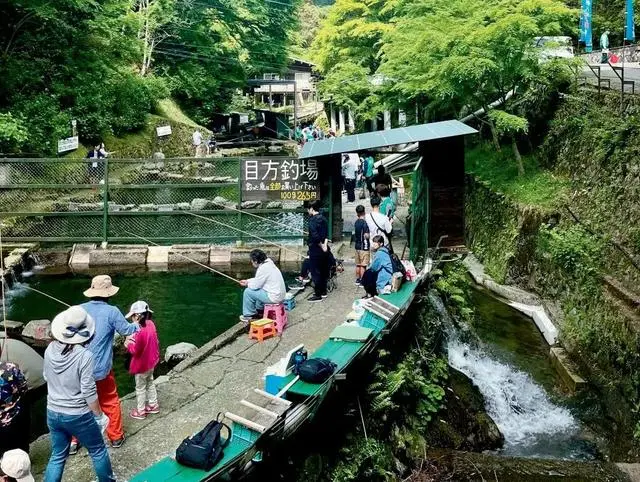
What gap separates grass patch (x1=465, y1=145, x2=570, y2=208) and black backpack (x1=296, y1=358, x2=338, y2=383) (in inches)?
466

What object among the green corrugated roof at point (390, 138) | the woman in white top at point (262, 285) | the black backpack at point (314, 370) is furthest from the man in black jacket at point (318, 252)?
the black backpack at point (314, 370)

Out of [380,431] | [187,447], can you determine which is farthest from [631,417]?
[187,447]

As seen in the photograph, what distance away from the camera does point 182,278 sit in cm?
1553

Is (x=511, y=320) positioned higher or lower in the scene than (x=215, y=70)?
lower

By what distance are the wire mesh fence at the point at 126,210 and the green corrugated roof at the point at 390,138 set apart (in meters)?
2.18

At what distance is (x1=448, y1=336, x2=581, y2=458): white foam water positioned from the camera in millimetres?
10234

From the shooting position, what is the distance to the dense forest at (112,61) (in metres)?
23.0

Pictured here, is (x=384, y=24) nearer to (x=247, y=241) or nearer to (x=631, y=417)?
(x=247, y=241)

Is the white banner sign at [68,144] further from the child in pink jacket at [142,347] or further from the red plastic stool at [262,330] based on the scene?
the child in pink jacket at [142,347]

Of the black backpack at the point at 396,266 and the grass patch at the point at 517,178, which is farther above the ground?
the grass patch at the point at 517,178

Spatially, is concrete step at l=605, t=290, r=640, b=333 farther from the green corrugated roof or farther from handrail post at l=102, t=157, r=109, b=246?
handrail post at l=102, t=157, r=109, b=246

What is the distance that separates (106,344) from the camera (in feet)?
20.4

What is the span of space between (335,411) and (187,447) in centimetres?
271

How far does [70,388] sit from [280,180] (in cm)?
986
